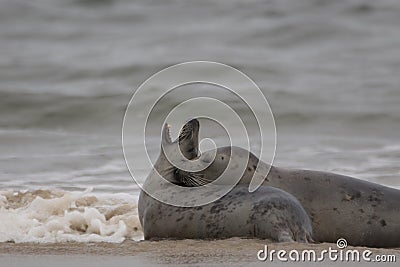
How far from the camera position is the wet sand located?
3.80 meters

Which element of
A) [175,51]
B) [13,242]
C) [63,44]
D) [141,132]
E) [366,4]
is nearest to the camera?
[13,242]

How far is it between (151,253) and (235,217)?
63 cm

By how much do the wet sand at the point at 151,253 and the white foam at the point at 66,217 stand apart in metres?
0.45

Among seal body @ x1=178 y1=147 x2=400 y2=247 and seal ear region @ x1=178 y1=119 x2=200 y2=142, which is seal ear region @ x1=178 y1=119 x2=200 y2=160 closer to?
seal ear region @ x1=178 y1=119 x2=200 y2=142

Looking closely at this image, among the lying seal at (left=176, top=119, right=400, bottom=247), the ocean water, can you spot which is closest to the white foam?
the ocean water

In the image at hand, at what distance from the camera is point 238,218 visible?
4.60m

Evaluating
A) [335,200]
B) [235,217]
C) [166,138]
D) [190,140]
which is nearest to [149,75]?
[166,138]

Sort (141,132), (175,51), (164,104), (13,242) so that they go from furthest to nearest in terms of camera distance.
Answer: (175,51) → (164,104) → (141,132) → (13,242)

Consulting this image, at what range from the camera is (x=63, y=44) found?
16.0 m

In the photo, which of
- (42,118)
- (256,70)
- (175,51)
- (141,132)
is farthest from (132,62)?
(141,132)

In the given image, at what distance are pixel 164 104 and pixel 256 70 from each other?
91.5 inches

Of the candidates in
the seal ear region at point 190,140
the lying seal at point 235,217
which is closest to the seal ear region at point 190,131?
the seal ear region at point 190,140

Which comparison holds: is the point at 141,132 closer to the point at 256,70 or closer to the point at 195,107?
the point at 195,107

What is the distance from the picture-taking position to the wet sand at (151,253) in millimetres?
3805
